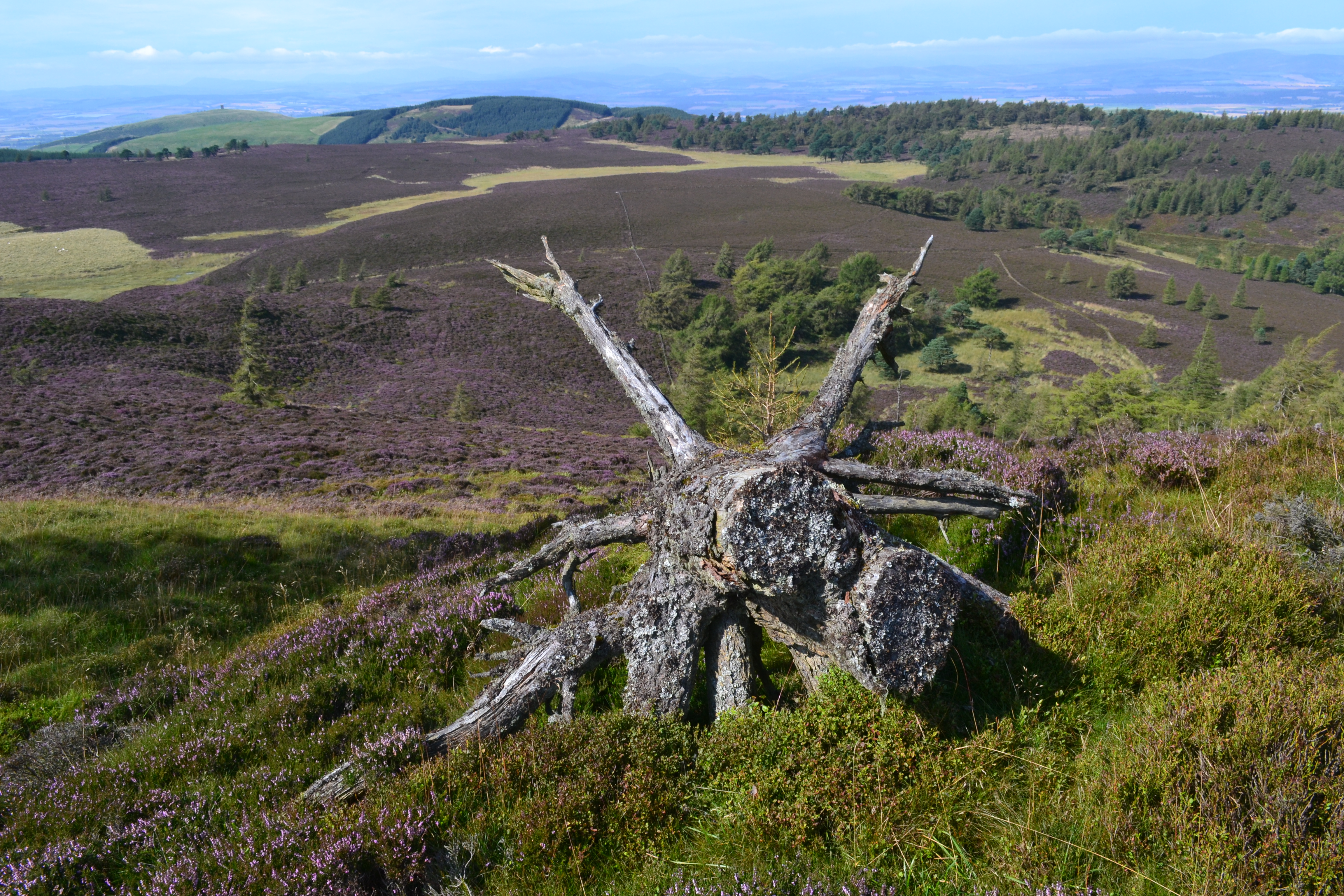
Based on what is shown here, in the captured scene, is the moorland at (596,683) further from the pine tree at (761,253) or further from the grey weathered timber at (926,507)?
the pine tree at (761,253)

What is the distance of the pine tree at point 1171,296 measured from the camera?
70.6 m

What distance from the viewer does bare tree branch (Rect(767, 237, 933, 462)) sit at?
4.29 m

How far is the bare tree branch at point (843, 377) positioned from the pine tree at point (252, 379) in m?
33.3

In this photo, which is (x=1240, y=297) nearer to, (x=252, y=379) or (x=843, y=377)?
(x=843, y=377)

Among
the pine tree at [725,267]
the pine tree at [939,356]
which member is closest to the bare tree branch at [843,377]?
the pine tree at [939,356]

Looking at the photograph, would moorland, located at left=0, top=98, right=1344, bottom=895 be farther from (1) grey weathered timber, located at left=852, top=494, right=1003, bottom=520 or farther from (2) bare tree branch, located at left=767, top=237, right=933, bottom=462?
(2) bare tree branch, located at left=767, top=237, right=933, bottom=462

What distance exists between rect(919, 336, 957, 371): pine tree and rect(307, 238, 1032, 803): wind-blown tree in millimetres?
55047

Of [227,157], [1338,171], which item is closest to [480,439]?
[227,157]

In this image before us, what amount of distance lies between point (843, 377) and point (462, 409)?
3578cm

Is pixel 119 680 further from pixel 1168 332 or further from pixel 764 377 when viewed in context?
pixel 1168 332

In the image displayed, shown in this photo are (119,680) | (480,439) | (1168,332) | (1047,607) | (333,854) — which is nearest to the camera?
(333,854)

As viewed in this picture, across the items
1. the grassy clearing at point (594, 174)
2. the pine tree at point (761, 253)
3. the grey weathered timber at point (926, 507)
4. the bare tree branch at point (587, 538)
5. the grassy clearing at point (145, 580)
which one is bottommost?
the grassy clearing at point (145, 580)

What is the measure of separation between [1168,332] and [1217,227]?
3393 inches

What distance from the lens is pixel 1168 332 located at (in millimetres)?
60312
